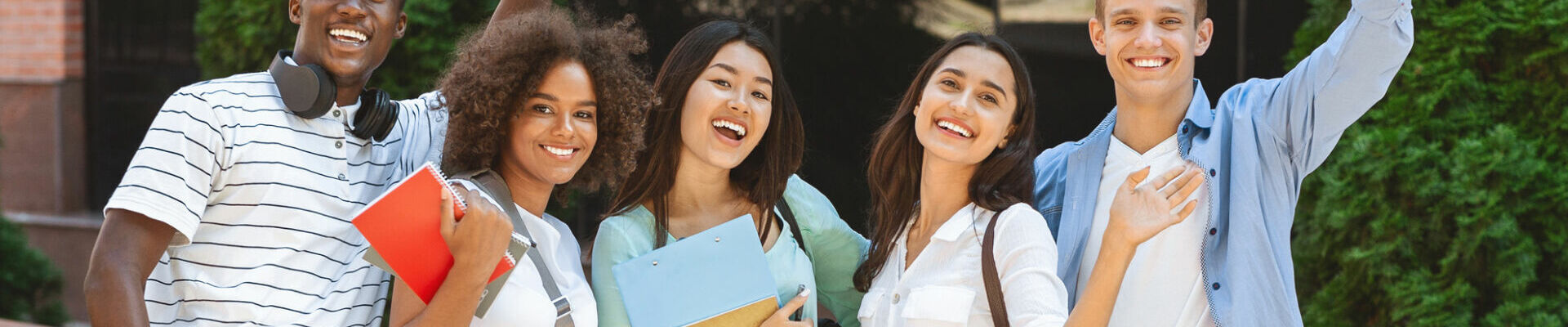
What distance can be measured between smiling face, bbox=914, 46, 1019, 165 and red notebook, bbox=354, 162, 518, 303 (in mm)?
1034

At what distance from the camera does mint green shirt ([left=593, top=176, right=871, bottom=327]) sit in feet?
9.27

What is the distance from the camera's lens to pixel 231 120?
2559mm

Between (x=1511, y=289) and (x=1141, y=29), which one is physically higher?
(x=1141, y=29)

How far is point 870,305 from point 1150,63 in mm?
819

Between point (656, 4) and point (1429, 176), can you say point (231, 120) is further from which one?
point (656, 4)

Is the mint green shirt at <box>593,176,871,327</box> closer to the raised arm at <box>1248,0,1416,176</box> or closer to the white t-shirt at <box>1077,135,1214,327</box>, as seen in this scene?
the white t-shirt at <box>1077,135,1214,327</box>

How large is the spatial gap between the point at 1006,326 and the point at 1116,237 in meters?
0.27

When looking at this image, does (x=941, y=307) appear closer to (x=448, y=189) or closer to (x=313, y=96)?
(x=448, y=189)

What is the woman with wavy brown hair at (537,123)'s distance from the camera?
2568 millimetres

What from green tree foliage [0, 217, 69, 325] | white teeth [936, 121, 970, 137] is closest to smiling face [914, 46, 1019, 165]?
white teeth [936, 121, 970, 137]

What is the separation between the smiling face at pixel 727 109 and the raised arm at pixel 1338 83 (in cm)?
107

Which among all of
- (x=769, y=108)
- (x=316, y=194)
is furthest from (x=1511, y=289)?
(x=316, y=194)

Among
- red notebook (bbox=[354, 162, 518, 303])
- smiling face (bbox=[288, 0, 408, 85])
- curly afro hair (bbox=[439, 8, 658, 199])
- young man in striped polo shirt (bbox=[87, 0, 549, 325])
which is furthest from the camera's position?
smiling face (bbox=[288, 0, 408, 85])

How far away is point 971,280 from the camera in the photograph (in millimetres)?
2664
